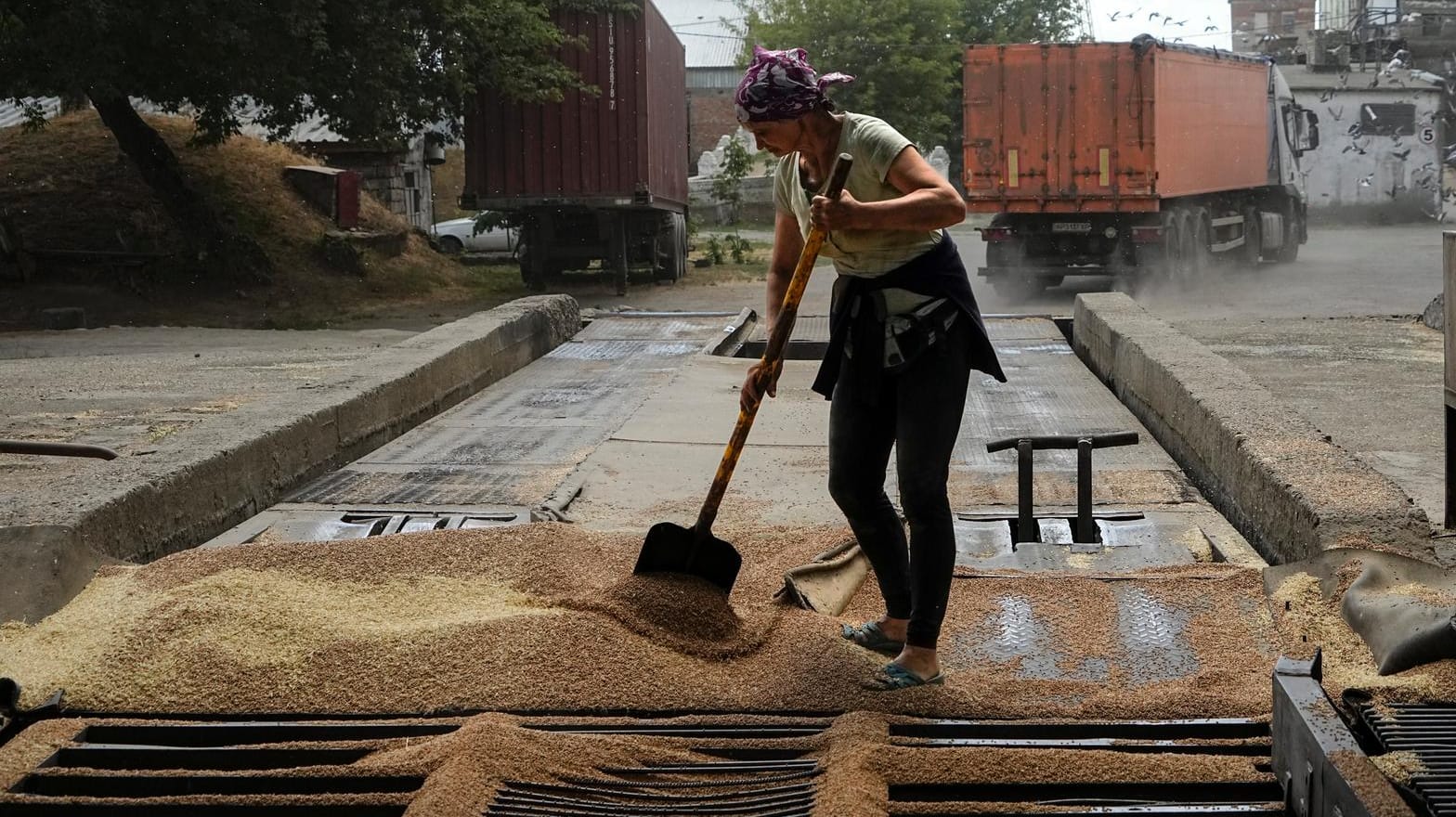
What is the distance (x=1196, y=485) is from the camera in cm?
687

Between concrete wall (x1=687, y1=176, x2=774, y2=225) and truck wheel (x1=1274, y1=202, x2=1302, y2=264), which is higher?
concrete wall (x1=687, y1=176, x2=774, y2=225)

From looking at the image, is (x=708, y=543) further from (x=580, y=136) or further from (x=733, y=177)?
(x=733, y=177)

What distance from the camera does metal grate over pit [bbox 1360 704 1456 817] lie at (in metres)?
2.85

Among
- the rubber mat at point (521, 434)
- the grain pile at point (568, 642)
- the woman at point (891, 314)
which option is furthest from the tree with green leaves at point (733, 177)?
the woman at point (891, 314)

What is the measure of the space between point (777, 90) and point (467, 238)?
88.0 ft

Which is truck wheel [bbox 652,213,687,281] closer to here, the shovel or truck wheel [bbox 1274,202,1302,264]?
truck wheel [bbox 1274,202,1302,264]

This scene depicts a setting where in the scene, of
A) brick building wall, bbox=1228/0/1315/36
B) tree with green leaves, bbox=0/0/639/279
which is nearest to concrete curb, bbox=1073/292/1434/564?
tree with green leaves, bbox=0/0/639/279

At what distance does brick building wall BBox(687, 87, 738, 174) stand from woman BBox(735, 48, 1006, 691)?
168 ft

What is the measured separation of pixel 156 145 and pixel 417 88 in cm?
428

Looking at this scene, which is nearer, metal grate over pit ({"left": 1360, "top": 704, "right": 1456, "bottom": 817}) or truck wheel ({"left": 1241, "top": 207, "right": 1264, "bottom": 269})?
metal grate over pit ({"left": 1360, "top": 704, "right": 1456, "bottom": 817})

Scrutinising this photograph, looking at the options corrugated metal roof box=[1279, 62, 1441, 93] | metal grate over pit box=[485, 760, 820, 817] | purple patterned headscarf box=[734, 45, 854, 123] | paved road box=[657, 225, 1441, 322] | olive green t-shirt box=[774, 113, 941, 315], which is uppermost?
corrugated metal roof box=[1279, 62, 1441, 93]

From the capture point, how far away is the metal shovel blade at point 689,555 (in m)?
4.28

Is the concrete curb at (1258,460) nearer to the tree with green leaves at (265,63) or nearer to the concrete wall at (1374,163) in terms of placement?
the tree with green leaves at (265,63)

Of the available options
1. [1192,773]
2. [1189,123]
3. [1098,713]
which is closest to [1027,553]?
[1098,713]
